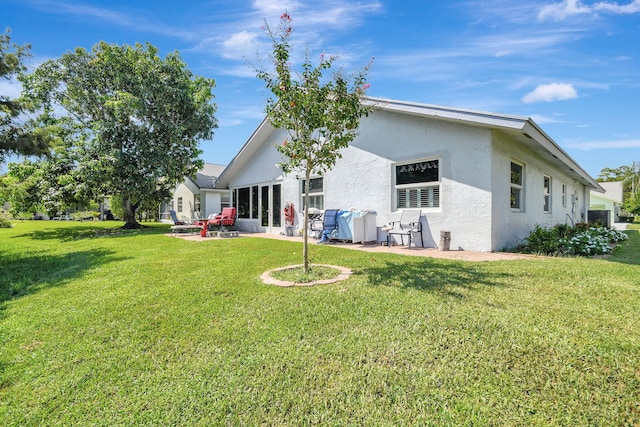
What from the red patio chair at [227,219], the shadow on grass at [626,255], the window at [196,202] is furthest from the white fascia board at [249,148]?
the shadow on grass at [626,255]

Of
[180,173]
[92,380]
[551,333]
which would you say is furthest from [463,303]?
[180,173]

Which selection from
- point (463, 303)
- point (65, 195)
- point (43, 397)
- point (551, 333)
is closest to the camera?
point (43, 397)

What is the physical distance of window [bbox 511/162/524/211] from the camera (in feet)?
29.8

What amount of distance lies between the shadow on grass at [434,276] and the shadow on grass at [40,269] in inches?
233

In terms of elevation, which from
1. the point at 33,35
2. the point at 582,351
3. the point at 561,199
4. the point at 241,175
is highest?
the point at 33,35

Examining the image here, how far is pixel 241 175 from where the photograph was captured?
634 inches

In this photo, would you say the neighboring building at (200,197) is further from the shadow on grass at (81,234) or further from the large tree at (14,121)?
the large tree at (14,121)

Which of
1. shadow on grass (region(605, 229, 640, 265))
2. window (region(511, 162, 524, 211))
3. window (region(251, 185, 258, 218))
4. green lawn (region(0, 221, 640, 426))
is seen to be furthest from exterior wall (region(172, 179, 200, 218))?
shadow on grass (region(605, 229, 640, 265))

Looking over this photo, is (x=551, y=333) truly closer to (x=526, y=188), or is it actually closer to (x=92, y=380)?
(x=92, y=380)

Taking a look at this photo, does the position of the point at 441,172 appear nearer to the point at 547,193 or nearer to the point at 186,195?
the point at 547,193

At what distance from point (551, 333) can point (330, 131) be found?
13.0 feet

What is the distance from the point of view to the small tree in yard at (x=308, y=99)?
5.00m

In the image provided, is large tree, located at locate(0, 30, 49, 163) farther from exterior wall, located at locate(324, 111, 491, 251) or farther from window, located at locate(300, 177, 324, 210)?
exterior wall, located at locate(324, 111, 491, 251)

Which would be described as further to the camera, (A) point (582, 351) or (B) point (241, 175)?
(B) point (241, 175)
